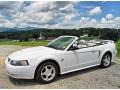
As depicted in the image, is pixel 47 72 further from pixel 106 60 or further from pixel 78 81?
pixel 106 60

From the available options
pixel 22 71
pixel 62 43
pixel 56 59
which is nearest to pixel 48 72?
pixel 56 59

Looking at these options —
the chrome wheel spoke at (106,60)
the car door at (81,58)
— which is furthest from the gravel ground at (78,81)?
the chrome wheel spoke at (106,60)

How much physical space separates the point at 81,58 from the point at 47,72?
1393mm

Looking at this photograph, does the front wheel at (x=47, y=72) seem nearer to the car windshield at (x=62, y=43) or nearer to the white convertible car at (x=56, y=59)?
the white convertible car at (x=56, y=59)

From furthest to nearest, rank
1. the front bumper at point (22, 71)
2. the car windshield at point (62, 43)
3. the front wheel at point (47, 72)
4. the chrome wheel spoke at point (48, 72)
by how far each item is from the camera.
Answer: the car windshield at point (62, 43) → the chrome wheel spoke at point (48, 72) → the front wheel at point (47, 72) → the front bumper at point (22, 71)

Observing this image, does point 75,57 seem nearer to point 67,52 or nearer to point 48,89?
point 67,52

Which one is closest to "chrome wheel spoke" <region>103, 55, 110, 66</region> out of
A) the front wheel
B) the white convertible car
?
the white convertible car

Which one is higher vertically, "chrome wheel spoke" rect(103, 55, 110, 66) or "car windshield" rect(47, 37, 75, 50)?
"car windshield" rect(47, 37, 75, 50)

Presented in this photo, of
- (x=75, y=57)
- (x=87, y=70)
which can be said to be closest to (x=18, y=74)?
(x=75, y=57)

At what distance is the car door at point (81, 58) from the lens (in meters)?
6.38

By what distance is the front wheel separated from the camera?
5.77 metres

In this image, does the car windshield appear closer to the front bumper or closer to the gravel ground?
the gravel ground

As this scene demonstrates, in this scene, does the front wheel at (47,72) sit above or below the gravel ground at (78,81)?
above

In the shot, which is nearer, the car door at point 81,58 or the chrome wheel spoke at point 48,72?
the chrome wheel spoke at point 48,72
